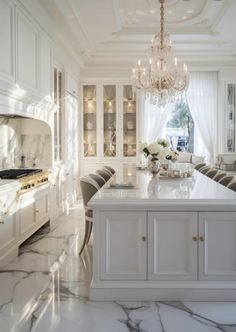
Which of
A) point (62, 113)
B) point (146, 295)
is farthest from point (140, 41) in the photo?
point (146, 295)

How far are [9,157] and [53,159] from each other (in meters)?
0.78

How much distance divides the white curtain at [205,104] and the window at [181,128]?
1.13 feet

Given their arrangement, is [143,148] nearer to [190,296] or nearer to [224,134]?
[190,296]

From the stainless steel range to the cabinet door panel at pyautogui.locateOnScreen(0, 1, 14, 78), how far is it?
3.49ft

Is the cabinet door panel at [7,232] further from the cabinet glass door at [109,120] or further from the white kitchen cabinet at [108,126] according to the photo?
the cabinet glass door at [109,120]

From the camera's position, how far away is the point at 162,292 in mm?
2805

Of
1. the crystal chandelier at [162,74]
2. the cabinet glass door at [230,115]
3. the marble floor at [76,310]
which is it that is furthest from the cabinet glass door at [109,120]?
the marble floor at [76,310]

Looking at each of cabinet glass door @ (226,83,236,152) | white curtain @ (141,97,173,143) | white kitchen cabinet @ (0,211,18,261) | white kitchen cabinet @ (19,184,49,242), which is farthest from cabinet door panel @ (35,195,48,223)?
cabinet glass door @ (226,83,236,152)

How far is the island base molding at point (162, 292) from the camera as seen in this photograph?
279 centimetres

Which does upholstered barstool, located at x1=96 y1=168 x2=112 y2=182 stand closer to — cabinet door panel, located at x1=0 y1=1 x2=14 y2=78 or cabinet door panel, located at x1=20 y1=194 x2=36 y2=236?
cabinet door panel, located at x1=20 y1=194 x2=36 y2=236

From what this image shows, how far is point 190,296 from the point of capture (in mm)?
2797

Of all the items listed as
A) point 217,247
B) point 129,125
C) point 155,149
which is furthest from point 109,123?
point 217,247

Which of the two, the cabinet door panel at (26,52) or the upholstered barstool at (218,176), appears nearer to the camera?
the cabinet door panel at (26,52)

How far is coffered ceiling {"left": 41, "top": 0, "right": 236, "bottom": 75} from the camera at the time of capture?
513cm
